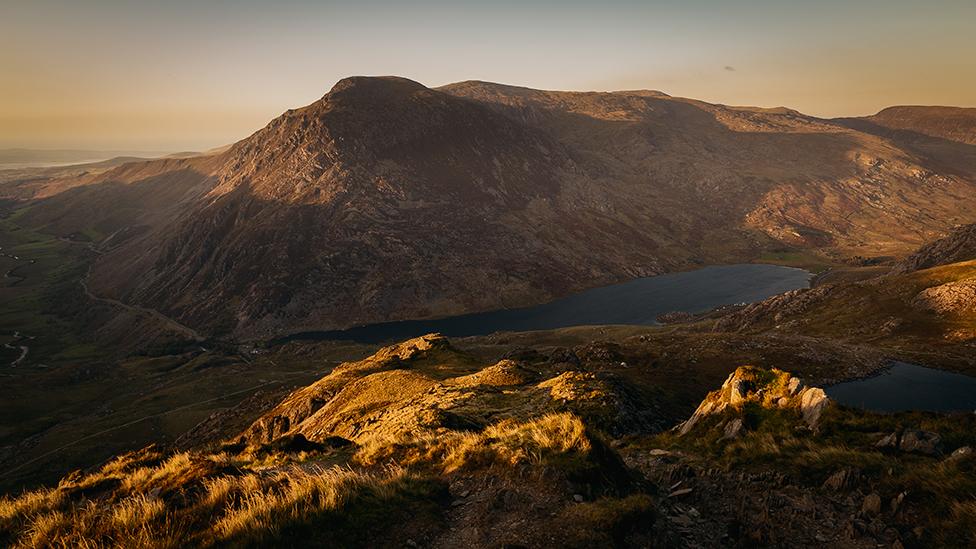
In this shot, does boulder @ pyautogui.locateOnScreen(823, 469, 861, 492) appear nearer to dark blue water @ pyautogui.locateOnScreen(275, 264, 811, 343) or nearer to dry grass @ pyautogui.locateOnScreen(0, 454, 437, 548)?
dry grass @ pyautogui.locateOnScreen(0, 454, 437, 548)

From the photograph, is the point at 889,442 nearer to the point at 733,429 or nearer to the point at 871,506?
the point at 871,506

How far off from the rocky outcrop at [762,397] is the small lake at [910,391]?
35179 millimetres

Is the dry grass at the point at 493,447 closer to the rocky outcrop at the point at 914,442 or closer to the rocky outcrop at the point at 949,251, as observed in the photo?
the rocky outcrop at the point at 914,442

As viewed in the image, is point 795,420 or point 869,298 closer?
point 795,420

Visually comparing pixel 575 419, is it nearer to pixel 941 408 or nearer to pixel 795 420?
pixel 795 420

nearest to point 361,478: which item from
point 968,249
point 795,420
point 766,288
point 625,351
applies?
point 795,420

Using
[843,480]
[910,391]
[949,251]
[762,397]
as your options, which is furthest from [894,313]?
[843,480]

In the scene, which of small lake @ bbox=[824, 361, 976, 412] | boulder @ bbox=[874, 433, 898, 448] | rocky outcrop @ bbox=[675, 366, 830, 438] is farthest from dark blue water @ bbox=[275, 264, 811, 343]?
boulder @ bbox=[874, 433, 898, 448]

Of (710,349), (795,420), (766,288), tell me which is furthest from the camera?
(766,288)

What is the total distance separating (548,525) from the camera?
1106 centimetres

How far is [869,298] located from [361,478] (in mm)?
103810

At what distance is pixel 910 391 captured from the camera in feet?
172

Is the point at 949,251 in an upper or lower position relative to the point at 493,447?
upper

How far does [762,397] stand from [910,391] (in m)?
47.0
